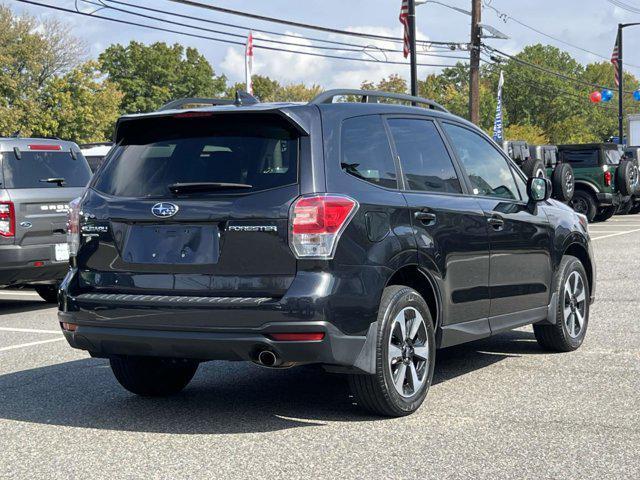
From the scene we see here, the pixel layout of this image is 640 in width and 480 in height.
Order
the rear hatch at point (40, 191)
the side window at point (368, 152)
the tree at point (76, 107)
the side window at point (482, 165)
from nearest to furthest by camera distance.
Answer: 1. the side window at point (368, 152)
2. the side window at point (482, 165)
3. the rear hatch at point (40, 191)
4. the tree at point (76, 107)

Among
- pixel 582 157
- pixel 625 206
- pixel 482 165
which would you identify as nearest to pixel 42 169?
pixel 482 165

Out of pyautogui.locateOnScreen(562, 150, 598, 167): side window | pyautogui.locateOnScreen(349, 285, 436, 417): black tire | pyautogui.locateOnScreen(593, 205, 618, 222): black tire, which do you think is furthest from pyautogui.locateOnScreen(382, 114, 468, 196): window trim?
pyautogui.locateOnScreen(593, 205, 618, 222): black tire

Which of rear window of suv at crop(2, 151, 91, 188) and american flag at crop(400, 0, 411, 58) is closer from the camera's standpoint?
rear window of suv at crop(2, 151, 91, 188)

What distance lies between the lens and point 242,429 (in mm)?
5570

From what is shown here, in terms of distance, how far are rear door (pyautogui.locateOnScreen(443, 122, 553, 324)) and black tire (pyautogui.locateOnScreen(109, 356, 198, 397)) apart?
2.10 metres

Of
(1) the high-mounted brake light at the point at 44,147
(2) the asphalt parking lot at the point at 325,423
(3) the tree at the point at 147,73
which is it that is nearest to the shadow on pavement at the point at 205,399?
(2) the asphalt parking lot at the point at 325,423

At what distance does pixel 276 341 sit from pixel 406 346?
93 centimetres

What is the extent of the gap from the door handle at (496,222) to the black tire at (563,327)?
1013 millimetres

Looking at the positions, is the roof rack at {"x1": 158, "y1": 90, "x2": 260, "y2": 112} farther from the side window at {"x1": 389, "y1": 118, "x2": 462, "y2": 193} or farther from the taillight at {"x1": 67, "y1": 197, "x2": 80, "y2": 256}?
the side window at {"x1": 389, "y1": 118, "x2": 462, "y2": 193}

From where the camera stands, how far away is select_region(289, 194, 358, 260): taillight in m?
5.22

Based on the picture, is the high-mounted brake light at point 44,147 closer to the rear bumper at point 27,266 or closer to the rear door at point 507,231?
the rear bumper at point 27,266

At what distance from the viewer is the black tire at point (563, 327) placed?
767 centimetres

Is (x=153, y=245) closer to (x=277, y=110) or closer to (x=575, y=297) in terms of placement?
(x=277, y=110)

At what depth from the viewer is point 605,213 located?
1154 inches
